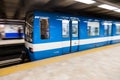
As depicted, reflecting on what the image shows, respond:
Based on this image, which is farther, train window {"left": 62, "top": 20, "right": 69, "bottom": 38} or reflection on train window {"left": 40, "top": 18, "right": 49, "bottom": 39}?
train window {"left": 62, "top": 20, "right": 69, "bottom": 38}

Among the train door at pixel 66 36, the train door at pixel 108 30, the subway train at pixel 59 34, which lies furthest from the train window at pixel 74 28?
the train door at pixel 108 30

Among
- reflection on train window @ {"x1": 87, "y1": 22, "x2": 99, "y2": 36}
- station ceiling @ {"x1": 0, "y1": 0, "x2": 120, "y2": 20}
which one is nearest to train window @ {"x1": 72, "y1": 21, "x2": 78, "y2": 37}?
station ceiling @ {"x1": 0, "y1": 0, "x2": 120, "y2": 20}

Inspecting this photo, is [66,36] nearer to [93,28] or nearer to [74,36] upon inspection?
[74,36]

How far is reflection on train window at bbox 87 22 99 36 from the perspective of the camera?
23.3 ft

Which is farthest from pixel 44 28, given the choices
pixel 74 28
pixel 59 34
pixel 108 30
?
pixel 108 30

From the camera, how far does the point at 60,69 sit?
13.1ft

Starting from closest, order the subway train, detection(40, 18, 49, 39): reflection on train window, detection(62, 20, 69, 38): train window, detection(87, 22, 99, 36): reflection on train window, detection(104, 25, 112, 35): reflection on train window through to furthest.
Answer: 1. the subway train
2. detection(40, 18, 49, 39): reflection on train window
3. detection(62, 20, 69, 38): train window
4. detection(87, 22, 99, 36): reflection on train window
5. detection(104, 25, 112, 35): reflection on train window

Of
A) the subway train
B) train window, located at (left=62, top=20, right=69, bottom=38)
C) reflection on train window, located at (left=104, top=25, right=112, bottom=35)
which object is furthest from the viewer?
reflection on train window, located at (left=104, top=25, right=112, bottom=35)

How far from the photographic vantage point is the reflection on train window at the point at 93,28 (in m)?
7.10

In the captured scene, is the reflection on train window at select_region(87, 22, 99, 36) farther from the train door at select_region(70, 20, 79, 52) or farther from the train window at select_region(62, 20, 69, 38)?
the train window at select_region(62, 20, 69, 38)

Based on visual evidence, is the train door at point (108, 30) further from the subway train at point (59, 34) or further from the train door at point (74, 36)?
the train door at point (74, 36)

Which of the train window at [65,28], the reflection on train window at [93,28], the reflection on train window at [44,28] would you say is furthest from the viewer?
the reflection on train window at [93,28]

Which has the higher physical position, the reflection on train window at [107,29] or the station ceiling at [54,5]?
the station ceiling at [54,5]

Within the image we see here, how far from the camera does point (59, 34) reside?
5.46 meters
